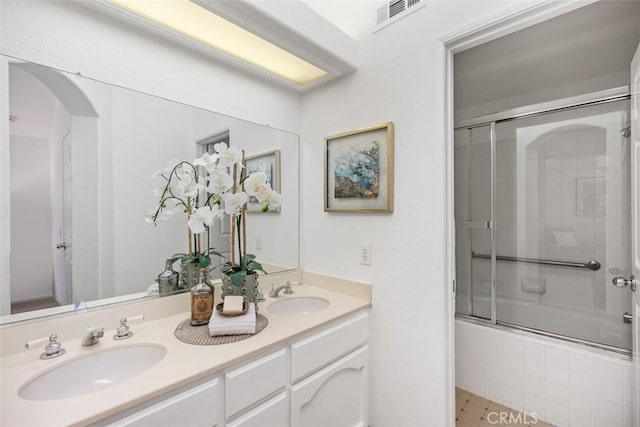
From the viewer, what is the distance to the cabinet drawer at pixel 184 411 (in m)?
0.79

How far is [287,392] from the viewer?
1190 mm

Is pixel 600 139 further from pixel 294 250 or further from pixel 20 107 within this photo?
pixel 20 107

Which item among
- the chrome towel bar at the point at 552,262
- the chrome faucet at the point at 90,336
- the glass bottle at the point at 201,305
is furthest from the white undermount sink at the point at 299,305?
the chrome towel bar at the point at 552,262

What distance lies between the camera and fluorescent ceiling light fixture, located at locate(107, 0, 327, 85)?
123 cm

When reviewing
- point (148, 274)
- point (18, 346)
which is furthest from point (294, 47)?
point (18, 346)

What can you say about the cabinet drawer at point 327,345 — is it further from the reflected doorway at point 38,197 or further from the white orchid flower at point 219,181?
the reflected doorway at point 38,197

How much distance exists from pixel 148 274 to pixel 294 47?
1.31m

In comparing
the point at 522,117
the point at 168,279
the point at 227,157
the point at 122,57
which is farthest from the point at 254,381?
the point at 522,117

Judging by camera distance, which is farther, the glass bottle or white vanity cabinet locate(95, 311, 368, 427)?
the glass bottle

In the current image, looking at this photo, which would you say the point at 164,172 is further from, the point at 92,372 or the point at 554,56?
the point at 554,56

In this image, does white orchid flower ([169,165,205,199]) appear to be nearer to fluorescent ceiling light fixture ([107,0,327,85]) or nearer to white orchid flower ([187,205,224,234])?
white orchid flower ([187,205,224,234])

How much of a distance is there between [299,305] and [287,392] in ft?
1.90

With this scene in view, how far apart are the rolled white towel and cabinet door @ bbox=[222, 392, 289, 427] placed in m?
0.27

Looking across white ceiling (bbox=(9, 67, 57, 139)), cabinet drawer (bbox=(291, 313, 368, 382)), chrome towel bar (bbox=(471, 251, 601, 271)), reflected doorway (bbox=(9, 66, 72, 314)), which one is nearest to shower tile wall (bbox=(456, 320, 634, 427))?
chrome towel bar (bbox=(471, 251, 601, 271))
